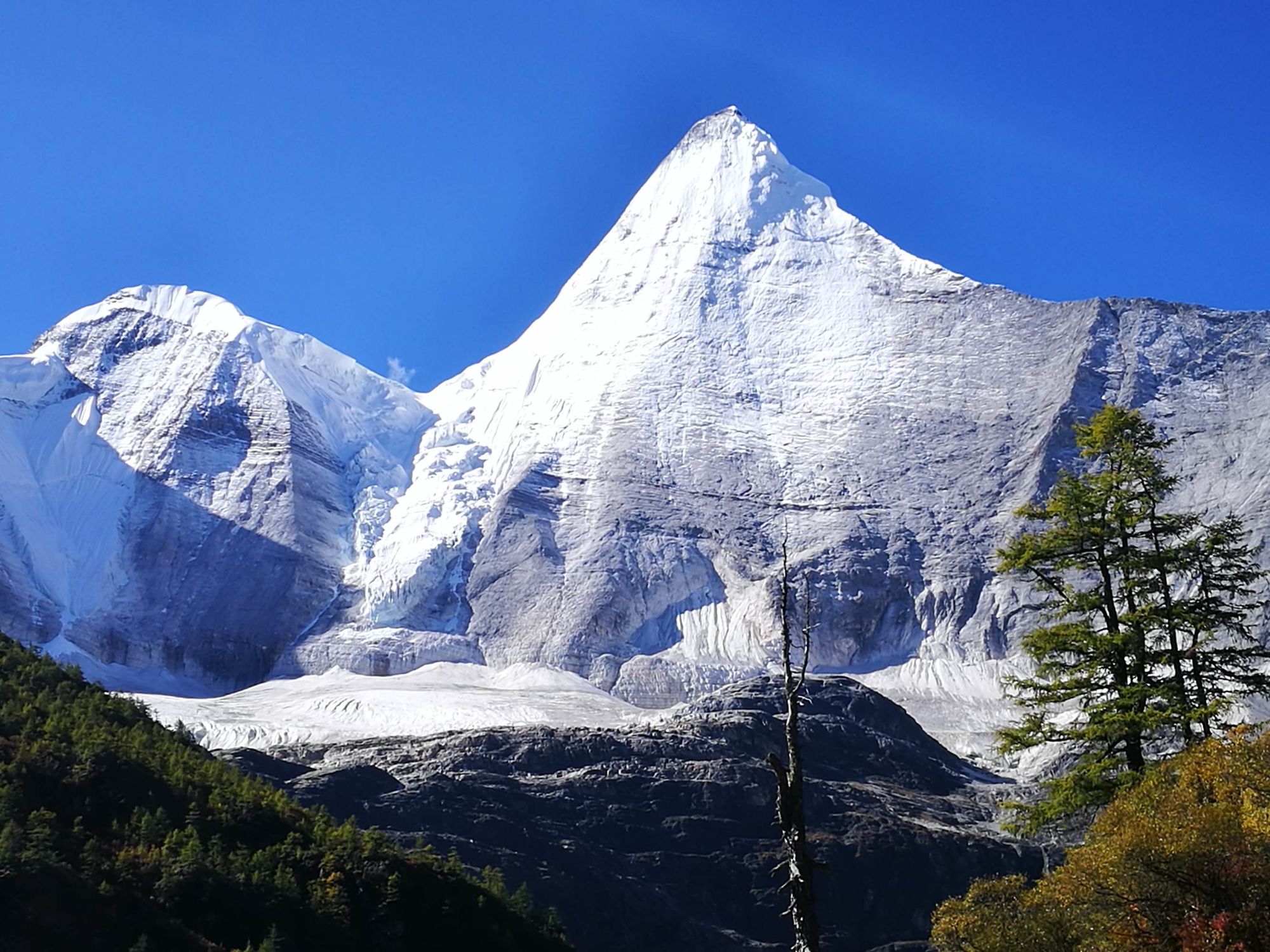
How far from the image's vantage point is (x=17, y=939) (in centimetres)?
4831

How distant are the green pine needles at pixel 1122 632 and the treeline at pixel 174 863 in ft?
102

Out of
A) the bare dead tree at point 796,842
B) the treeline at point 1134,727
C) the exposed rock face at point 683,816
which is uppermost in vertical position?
the exposed rock face at point 683,816

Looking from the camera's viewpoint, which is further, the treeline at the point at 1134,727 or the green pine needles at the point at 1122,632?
the green pine needles at the point at 1122,632

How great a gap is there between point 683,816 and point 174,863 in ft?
327

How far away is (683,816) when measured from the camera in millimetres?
151750

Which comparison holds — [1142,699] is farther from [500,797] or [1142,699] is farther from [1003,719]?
[1003,719]

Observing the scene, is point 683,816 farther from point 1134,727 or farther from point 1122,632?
point 1134,727

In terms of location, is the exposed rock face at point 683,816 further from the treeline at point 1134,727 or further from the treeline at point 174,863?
the treeline at point 1134,727

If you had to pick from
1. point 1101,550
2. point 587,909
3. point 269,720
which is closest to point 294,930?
point 1101,550

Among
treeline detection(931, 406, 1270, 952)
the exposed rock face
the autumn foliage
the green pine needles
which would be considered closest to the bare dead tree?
the autumn foliage

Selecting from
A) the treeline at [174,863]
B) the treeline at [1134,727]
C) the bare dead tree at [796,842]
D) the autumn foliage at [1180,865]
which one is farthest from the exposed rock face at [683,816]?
the bare dead tree at [796,842]

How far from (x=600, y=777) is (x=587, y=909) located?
30.5 m

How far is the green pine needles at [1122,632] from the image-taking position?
96.4 feet

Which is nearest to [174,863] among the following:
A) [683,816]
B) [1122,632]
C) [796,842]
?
[1122,632]
